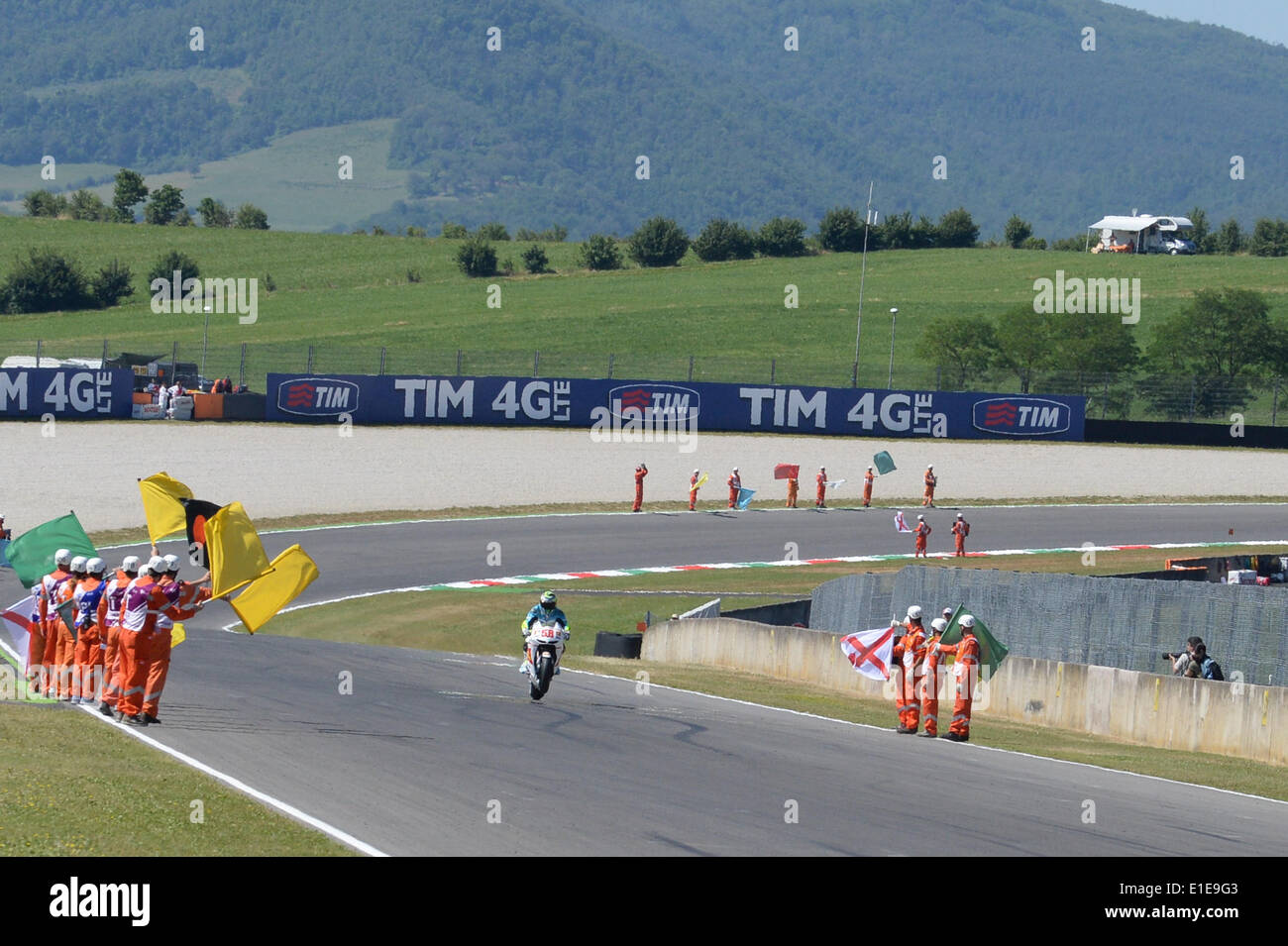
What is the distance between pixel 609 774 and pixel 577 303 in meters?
82.4

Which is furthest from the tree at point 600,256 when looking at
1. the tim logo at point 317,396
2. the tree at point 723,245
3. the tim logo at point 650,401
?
the tim logo at point 317,396

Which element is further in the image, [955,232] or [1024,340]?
[955,232]

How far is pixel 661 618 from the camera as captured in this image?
101 ft

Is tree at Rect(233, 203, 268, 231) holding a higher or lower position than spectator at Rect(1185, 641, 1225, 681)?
higher

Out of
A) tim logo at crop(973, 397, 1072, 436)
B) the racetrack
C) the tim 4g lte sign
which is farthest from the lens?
tim logo at crop(973, 397, 1072, 436)

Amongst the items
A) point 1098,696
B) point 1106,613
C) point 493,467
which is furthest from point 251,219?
point 1098,696

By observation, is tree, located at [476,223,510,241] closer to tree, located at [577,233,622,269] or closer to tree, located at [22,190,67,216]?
tree, located at [577,233,622,269]

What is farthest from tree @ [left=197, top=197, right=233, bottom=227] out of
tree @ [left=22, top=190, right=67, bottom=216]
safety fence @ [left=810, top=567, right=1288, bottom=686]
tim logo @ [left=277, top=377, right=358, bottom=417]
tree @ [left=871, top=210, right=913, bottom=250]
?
safety fence @ [left=810, top=567, right=1288, bottom=686]

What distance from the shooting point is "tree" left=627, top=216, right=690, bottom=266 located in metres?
109

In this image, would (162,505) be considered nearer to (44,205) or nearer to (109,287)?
(109,287)

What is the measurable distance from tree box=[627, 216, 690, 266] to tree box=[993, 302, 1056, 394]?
122 feet

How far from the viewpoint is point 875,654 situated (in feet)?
62.3
